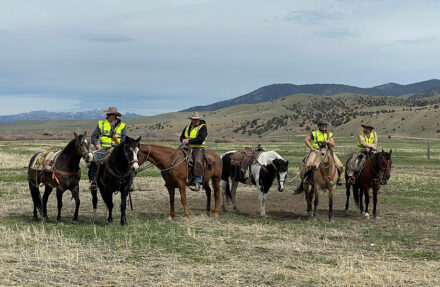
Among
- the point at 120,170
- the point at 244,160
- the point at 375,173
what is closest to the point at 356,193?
the point at 375,173

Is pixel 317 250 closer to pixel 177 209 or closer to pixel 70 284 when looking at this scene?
pixel 70 284

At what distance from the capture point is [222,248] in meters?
9.84

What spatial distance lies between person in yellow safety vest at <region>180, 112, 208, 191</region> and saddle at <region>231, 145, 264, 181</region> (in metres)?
1.93

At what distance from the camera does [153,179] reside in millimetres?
24266

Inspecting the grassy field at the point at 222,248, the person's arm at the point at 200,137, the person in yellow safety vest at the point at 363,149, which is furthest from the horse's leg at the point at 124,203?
the person in yellow safety vest at the point at 363,149

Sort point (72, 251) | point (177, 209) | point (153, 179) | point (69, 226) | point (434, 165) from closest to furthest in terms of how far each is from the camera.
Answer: point (72, 251), point (69, 226), point (177, 209), point (153, 179), point (434, 165)

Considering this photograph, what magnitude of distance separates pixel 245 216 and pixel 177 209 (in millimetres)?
2387

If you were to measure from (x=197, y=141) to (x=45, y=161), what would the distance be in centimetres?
417

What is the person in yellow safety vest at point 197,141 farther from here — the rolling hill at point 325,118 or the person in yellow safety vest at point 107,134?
the rolling hill at point 325,118

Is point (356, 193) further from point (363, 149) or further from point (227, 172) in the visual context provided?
point (227, 172)

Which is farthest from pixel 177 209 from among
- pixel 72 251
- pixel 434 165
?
pixel 434 165

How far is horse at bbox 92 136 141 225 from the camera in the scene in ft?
38.1

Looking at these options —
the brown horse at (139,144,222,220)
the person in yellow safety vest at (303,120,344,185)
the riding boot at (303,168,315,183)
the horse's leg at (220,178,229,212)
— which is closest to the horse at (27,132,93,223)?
the brown horse at (139,144,222,220)

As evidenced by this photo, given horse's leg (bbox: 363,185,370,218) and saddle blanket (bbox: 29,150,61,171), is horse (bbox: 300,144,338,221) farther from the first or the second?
saddle blanket (bbox: 29,150,61,171)
